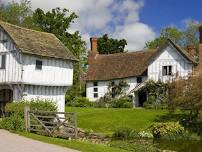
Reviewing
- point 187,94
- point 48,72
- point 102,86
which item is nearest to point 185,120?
point 187,94

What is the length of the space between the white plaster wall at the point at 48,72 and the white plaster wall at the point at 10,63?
57 cm

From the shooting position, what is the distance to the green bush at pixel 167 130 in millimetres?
34562

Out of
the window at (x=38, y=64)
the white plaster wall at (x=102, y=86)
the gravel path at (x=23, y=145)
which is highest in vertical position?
the window at (x=38, y=64)

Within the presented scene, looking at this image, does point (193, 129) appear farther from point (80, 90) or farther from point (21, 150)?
point (80, 90)

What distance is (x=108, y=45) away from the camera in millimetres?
89625

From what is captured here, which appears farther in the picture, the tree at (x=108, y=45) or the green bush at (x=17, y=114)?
the tree at (x=108, y=45)

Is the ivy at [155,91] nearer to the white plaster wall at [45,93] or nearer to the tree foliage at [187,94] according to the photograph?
the tree foliage at [187,94]

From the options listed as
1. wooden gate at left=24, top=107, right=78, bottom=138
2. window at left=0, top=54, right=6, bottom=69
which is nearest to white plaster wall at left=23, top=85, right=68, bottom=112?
window at left=0, top=54, right=6, bottom=69

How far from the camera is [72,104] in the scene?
59.4 metres

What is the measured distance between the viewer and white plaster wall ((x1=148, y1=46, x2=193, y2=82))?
54.7 meters

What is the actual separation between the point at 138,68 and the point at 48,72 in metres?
24.1

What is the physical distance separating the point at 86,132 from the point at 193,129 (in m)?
9.59

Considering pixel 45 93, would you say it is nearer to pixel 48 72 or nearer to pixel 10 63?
pixel 48 72

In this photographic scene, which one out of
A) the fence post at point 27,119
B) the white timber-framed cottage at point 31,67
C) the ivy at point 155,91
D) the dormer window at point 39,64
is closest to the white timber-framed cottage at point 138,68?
the ivy at point 155,91
